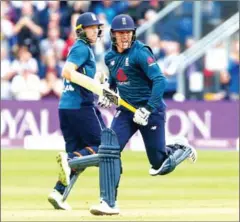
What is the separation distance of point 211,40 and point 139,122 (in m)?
11.0

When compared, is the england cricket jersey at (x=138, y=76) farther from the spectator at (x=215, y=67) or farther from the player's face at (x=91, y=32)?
the spectator at (x=215, y=67)

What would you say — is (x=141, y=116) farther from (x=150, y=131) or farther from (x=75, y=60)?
(x=75, y=60)

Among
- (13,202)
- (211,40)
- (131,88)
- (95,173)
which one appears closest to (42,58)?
(211,40)

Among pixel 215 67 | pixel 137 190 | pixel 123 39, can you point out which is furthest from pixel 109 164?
pixel 215 67

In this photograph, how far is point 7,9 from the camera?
67.9 feet

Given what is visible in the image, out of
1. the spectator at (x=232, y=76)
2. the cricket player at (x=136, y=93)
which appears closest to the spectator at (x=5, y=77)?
the spectator at (x=232, y=76)

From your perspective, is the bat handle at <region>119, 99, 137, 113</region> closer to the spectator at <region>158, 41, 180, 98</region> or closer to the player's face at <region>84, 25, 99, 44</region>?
the player's face at <region>84, 25, 99, 44</region>

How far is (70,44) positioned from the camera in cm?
2025

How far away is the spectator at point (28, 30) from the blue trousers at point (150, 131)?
431 inches

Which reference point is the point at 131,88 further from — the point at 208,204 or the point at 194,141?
the point at 194,141

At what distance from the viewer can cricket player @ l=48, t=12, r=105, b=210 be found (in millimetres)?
10242

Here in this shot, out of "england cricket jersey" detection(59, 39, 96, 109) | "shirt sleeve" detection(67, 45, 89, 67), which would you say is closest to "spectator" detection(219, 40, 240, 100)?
"england cricket jersey" detection(59, 39, 96, 109)

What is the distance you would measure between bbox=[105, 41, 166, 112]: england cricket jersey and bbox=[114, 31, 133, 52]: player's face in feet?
0.23

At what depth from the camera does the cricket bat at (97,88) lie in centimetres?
941
